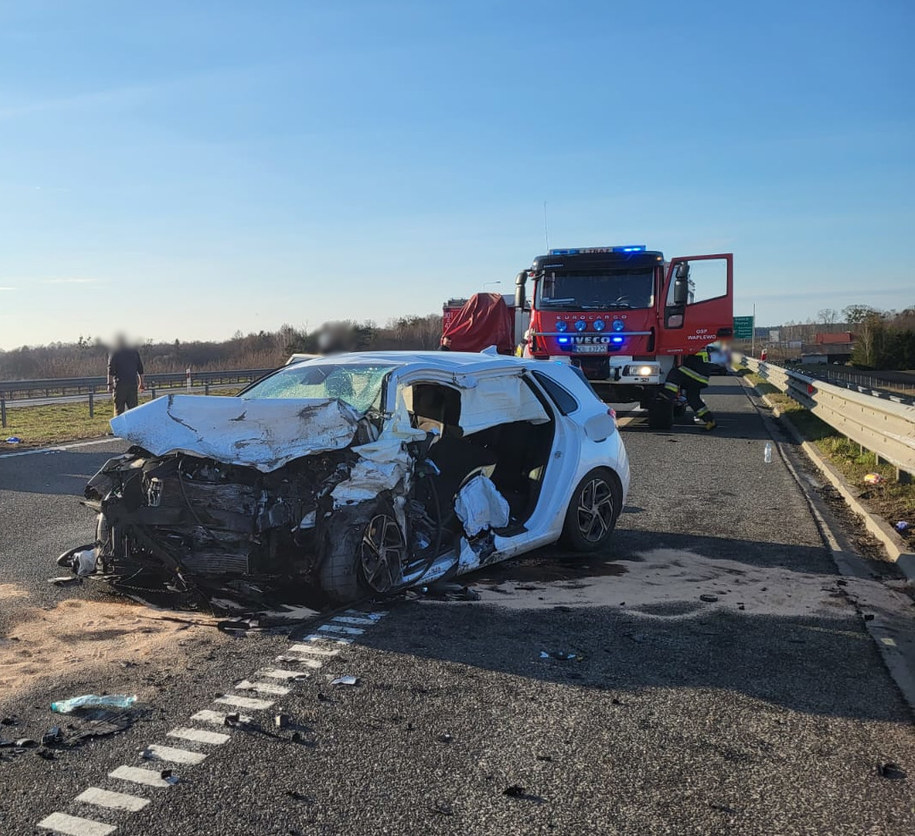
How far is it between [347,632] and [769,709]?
7.46ft

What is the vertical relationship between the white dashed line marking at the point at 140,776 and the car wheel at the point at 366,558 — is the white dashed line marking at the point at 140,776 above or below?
below

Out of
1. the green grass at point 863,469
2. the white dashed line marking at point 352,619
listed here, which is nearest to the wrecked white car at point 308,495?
the white dashed line marking at point 352,619

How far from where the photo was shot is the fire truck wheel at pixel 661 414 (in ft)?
55.9

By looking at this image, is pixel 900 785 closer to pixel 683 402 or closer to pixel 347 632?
pixel 347 632

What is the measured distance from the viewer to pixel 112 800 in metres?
3.12

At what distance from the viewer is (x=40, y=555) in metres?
6.96

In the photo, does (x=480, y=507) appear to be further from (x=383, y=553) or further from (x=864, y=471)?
(x=864, y=471)

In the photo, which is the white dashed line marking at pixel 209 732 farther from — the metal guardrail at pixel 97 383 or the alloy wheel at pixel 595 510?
the metal guardrail at pixel 97 383

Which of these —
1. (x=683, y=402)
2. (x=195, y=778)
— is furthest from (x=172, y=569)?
(x=683, y=402)

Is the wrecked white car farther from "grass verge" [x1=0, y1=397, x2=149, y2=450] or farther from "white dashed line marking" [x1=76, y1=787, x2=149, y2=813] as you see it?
"grass verge" [x1=0, y1=397, x2=149, y2=450]

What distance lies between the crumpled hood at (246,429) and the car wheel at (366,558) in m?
0.52

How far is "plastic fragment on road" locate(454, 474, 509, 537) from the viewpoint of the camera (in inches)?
242

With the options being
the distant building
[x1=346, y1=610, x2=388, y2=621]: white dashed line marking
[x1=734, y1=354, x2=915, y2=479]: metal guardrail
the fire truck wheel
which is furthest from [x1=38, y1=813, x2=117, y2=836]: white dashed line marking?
the distant building

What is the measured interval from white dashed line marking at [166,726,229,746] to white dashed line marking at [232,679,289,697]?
1.49ft
